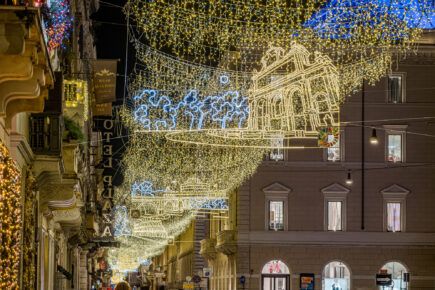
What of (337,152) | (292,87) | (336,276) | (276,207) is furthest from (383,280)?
(292,87)

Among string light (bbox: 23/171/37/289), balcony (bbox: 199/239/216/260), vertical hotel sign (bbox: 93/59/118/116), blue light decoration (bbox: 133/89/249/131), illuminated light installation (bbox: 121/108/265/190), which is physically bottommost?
balcony (bbox: 199/239/216/260)

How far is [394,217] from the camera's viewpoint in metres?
58.2

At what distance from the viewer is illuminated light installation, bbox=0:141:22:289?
12.8m

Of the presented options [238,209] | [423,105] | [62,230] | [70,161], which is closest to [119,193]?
[238,209]

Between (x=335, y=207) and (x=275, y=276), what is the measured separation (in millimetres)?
4946

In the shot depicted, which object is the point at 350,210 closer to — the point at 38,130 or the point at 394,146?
the point at 394,146

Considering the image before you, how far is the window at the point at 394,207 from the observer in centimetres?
5794

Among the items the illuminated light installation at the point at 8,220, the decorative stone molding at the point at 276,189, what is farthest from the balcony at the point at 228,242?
the illuminated light installation at the point at 8,220

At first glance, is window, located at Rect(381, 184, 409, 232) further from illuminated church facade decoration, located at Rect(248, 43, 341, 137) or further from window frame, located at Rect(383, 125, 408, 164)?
illuminated church facade decoration, located at Rect(248, 43, 341, 137)

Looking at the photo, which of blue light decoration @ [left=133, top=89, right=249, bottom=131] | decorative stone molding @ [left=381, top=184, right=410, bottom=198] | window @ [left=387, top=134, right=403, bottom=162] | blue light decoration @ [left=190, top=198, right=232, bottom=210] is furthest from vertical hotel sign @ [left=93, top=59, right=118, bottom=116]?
blue light decoration @ [left=190, top=198, right=232, bottom=210]

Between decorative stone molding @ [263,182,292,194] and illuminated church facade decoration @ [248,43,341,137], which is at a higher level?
illuminated church facade decoration @ [248,43,341,137]

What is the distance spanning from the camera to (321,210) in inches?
2290

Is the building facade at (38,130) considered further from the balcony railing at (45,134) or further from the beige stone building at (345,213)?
the beige stone building at (345,213)

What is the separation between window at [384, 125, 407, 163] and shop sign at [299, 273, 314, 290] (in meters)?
7.57
